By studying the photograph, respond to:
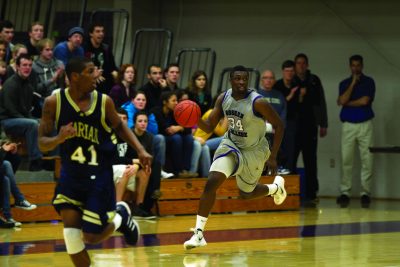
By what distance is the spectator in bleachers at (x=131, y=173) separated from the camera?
12.0 meters

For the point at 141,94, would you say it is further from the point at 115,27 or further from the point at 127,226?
the point at 127,226

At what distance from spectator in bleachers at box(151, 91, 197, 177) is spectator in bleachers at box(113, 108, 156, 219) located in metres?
0.65

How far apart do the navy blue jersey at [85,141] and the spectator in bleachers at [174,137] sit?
625cm

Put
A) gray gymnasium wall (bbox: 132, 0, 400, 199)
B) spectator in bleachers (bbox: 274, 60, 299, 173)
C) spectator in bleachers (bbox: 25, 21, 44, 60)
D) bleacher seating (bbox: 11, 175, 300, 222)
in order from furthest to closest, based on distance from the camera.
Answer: gray gymnasium wall (bbox: 132, 0, 400, 199)
spectator in bleachers (bbox: 274, 60, 299, 173)
spectator in bleachers (bbox: 25, 21, 44, 60)
bleacher seating (bbox: 11, 175, 300, 222)

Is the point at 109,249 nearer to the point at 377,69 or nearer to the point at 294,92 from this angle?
the point at 294,92

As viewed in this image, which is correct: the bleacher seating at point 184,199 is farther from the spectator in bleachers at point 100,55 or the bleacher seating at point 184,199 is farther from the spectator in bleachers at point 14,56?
the spectator in bleachers at point 100,55

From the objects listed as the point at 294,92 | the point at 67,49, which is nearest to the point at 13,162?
the point at 67,49

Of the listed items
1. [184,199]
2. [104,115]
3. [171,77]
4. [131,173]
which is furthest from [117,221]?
[171,77]

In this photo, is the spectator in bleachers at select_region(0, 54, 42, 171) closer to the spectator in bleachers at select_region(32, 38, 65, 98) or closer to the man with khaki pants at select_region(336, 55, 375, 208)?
the spectator in bleachers at select_region(32, 38, 65, 98)

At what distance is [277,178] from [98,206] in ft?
14.4

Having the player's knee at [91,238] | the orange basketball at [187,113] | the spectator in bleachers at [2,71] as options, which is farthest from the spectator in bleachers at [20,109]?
the player's knee at [91,238]

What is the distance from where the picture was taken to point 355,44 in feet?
53.6

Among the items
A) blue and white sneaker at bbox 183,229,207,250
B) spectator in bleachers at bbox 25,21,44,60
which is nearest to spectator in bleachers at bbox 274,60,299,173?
spectator in bleachers at bbox 25,21,44,60

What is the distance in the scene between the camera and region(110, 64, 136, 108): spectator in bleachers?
13.2 m
